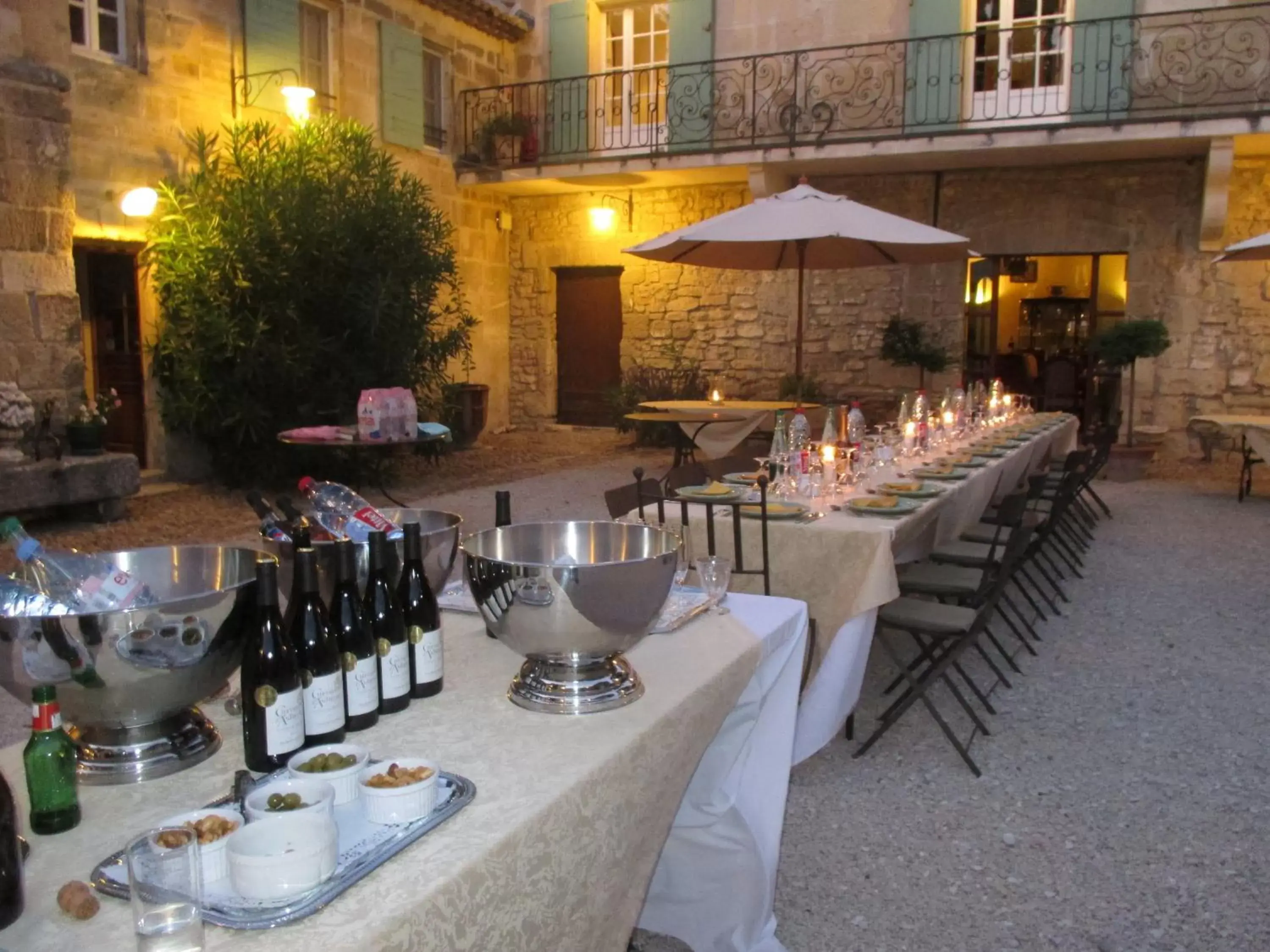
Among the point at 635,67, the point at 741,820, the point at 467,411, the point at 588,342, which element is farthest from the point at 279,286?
the point at 741,820

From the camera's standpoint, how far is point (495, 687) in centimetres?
169

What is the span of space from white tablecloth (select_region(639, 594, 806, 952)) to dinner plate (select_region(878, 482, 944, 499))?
6.11 feet

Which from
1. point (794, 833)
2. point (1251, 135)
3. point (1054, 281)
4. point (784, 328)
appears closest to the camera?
point (794, 833)

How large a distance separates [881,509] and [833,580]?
0.39 metres

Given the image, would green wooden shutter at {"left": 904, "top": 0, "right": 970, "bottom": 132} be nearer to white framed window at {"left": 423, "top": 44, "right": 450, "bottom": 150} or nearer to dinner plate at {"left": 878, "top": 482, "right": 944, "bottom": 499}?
white framed window at {"left": 423, "top": 44, "right": 450, "bottom": 150}

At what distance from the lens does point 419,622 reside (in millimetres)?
1607

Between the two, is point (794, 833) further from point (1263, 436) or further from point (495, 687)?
point (1263, 436)

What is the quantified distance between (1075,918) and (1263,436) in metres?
6.75

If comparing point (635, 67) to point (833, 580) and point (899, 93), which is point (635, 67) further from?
point (833, 580)

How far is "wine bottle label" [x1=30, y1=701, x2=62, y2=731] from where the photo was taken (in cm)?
118

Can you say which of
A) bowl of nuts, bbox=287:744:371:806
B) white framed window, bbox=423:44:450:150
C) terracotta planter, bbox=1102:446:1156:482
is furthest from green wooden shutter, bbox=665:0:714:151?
bowl of nuts, bbox=287:744:371:806

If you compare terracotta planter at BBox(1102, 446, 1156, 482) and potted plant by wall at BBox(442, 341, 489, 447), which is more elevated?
potted plant by wall at BBox(442, 341, 489, 447)

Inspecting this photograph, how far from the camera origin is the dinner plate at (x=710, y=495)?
364 cm

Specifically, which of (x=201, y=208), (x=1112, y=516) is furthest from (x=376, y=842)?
(x=201, y=208)
